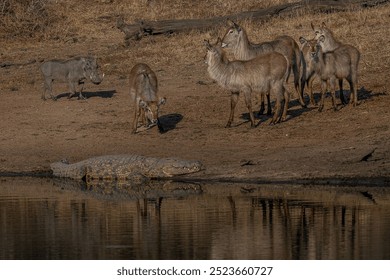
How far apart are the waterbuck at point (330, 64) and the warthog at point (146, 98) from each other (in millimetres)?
2645

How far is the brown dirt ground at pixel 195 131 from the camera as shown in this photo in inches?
662

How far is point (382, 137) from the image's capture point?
17.6 metres

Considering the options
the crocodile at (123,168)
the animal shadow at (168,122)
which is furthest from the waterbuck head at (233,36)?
the crocodile at (123,168)

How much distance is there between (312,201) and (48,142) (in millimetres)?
6219

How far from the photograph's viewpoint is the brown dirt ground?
16812 mm

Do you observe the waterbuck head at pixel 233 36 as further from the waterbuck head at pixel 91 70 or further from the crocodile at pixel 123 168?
the crocodile at pixel 123 168

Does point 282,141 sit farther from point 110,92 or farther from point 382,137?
point 110,92

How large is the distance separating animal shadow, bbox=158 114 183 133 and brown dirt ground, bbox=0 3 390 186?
0.08ft

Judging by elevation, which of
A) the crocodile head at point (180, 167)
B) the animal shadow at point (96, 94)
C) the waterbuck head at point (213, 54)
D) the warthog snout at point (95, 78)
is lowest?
the crocodile head at point (180, 167)

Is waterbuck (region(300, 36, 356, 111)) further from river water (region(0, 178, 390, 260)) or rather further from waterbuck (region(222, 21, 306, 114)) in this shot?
river water (region(0, 178, 390, 260))

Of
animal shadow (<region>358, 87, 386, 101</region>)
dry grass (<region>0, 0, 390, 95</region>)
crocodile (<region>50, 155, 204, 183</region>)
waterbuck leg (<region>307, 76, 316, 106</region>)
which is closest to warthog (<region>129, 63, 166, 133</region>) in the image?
crocodile (<region>50, 155, 204, 183</region>)

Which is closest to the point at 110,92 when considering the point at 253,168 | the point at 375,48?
the point at 375,48

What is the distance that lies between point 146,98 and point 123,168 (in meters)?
2.70
